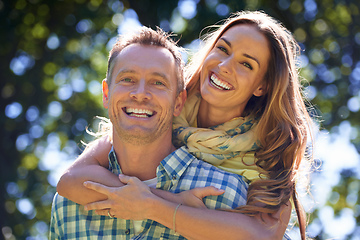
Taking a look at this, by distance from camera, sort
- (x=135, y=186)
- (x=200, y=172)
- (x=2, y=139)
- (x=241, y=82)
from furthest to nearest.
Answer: (x=2, y=139) → (x=241, y=82) → (x=200, y=172) → (x=135, y=186)

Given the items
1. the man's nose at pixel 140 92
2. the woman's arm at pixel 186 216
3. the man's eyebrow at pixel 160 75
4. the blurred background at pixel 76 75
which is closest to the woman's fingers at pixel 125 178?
the woman's arm at pixel 186 216

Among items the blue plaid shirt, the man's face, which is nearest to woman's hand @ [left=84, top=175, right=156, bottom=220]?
the blue plaid shirt

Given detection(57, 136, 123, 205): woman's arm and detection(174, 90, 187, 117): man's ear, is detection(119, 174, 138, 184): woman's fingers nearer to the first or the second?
detection(57, 136, 123, 205): woman's arm

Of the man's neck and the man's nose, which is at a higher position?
the man's nose

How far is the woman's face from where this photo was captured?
3.28 meters

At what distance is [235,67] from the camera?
10.7 ft

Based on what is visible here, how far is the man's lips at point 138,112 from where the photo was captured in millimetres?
2969

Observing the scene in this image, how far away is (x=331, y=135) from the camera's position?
9.84 metres

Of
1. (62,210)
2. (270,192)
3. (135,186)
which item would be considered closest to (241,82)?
(270,192)

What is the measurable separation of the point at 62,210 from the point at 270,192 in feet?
4.62

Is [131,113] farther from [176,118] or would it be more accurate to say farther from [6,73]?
A: [6,73]

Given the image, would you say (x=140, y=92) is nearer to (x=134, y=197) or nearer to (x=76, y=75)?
(x=134, y=197)

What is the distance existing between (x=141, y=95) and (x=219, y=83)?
65 cm

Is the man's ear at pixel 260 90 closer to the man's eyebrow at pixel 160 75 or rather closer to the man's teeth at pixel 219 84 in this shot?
the man's teeth at pixel 219 84
